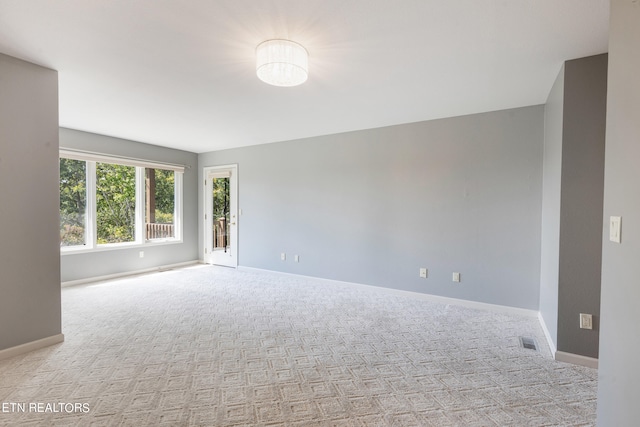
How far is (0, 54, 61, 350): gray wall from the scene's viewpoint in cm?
233

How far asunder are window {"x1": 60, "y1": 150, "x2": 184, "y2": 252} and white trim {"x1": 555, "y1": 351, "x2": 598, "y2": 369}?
6.10 m

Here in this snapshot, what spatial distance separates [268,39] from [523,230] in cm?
335

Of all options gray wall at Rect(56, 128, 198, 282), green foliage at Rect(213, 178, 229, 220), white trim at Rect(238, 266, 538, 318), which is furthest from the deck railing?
white trim at Rect(238, 266, 538, 318)

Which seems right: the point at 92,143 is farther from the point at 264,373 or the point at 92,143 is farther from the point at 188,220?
the point at 264,373

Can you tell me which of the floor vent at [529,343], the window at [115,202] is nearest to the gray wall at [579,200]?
the floor vent at [529,343]

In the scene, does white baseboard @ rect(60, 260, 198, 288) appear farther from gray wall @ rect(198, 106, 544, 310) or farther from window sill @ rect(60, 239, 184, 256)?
gray wall @ rect(198, 106, 544, 310)

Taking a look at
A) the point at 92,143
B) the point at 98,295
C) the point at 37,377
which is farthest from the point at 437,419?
the point at 92,143

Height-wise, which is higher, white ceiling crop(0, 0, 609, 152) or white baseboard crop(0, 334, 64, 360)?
white ceiling crop(0, 0, 609, 152)

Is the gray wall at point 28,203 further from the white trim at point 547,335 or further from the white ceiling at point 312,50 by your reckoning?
the white trim at point 547,335

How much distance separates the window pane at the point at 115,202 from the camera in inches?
194

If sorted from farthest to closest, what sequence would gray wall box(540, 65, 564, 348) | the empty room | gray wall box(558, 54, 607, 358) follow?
gray wall box(540, 65, 564, 348)
gray wall box(558, 54, 607, 358)
the empty room

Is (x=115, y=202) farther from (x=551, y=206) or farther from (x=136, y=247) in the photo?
(x=551, y=206)

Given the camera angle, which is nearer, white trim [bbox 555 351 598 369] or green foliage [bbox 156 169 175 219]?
white trim [bbox 555 351 598 369]

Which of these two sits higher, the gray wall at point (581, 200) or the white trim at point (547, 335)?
the gray wall at point (581, 200)
